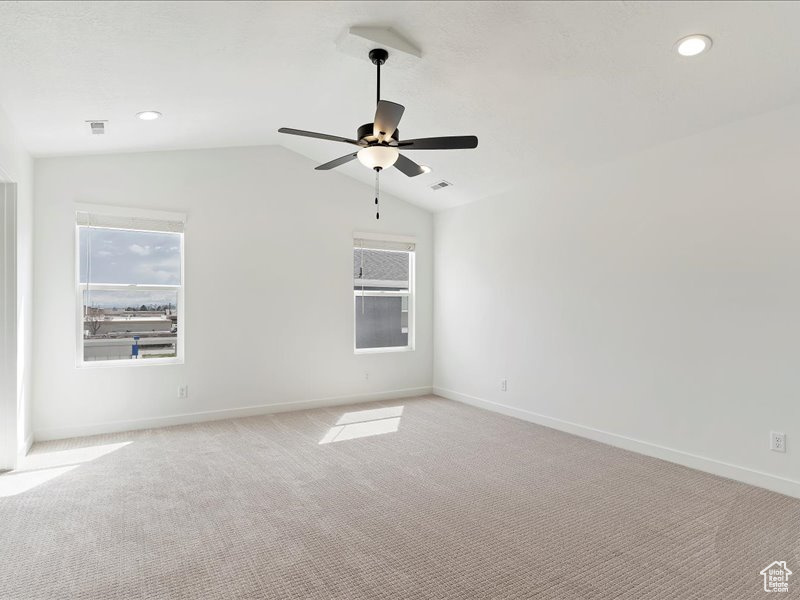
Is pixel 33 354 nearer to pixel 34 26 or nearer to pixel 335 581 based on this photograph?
pixel 34 26

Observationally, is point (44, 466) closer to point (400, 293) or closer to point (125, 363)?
point (125, 363)

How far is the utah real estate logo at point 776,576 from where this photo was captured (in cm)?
Result: 213

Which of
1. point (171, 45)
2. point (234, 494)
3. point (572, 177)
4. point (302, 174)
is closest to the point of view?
point (171, 45)

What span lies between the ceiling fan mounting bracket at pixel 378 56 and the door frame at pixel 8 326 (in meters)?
2.83

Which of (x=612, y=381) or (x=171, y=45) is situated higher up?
(x=171, y=45)

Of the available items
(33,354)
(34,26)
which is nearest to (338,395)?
(33,354)

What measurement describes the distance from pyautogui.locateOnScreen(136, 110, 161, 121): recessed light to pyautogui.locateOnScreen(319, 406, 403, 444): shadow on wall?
2.99 meters

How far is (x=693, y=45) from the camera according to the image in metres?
2.67

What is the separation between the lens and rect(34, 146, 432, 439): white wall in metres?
4.38

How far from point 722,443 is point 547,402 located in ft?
5.40

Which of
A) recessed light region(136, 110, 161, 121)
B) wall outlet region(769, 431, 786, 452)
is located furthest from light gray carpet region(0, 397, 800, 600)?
recessed light region(136, 110, 161, 121)

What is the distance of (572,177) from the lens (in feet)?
15.3

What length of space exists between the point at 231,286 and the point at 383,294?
76.6 inches

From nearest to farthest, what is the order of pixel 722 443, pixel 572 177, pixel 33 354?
pixel 722 443
pixel 33 354
pixel 572 177
